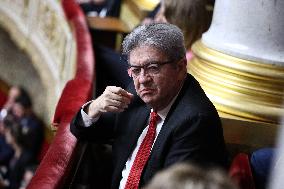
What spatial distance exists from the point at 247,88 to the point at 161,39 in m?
0.60

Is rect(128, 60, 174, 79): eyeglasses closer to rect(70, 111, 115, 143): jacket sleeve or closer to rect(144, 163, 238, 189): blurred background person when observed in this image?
rect(70, 111, 115, 143): jacket sleeve

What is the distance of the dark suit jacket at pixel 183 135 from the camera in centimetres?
161

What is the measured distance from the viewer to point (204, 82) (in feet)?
7.26

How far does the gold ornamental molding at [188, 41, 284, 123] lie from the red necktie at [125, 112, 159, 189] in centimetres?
44

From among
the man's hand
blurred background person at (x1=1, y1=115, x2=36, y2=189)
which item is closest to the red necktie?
the man's hand

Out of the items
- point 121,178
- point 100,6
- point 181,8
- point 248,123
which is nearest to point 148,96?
point 121,178

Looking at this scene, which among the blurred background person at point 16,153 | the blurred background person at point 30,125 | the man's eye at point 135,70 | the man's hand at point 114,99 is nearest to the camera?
the man's eye at point 135,70

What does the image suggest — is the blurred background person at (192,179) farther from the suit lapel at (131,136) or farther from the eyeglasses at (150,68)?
the suit lapel at (131,136)

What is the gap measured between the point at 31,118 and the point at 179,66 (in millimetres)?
5010

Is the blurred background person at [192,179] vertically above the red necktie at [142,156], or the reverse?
the blurred background person at [192,179]

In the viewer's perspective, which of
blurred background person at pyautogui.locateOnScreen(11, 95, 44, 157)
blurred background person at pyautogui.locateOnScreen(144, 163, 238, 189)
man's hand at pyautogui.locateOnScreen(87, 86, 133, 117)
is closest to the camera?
blurred background person at pyautogui.locateOnScreen(144, 163, 238, 189)

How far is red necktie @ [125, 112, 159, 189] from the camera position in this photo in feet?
5.76

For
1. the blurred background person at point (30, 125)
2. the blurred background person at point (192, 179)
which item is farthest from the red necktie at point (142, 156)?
the blurred background person at point (30, 125)

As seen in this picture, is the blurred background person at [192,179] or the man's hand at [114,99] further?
the man's hand at [114,99]
